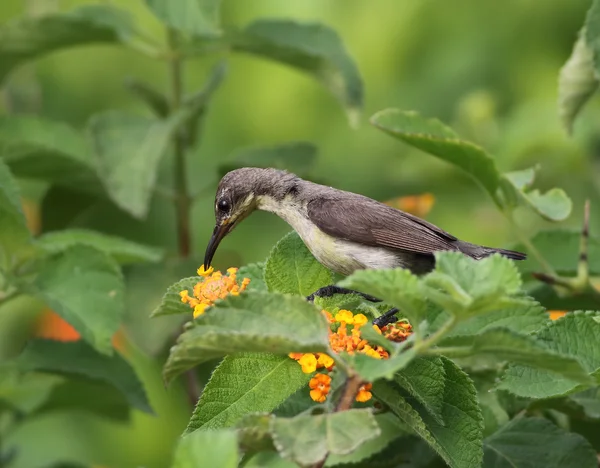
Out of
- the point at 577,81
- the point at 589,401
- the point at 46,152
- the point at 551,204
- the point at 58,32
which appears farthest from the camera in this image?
the point at 58,32

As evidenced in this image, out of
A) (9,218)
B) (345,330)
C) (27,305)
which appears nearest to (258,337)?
(345,330)

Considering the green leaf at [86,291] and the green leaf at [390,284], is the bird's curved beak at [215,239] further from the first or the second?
the green leaf at [390,284]

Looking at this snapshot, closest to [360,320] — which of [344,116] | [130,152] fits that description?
[130,152]

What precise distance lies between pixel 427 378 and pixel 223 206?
1.35 m

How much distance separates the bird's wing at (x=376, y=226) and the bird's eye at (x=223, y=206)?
1.03 ft

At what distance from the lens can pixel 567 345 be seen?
211 centimetres

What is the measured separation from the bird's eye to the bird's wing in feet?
1.03

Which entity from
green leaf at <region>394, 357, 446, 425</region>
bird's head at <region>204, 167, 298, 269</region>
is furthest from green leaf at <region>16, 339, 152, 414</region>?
green leaf at <region>394, 357, 446, 425</region>

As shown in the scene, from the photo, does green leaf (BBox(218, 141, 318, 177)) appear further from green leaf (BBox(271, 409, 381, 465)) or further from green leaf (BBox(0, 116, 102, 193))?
green leaf (BBox(271, 409, 381, 465))

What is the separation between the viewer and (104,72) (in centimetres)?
662

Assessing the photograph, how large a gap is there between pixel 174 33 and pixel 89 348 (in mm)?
1525

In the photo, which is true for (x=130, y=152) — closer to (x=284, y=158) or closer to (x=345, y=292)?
(x=284, y=158)

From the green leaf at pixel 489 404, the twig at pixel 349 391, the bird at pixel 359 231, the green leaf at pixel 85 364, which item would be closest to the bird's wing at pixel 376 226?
the bird at pixel 359 231

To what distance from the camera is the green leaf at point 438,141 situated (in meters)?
2.77
